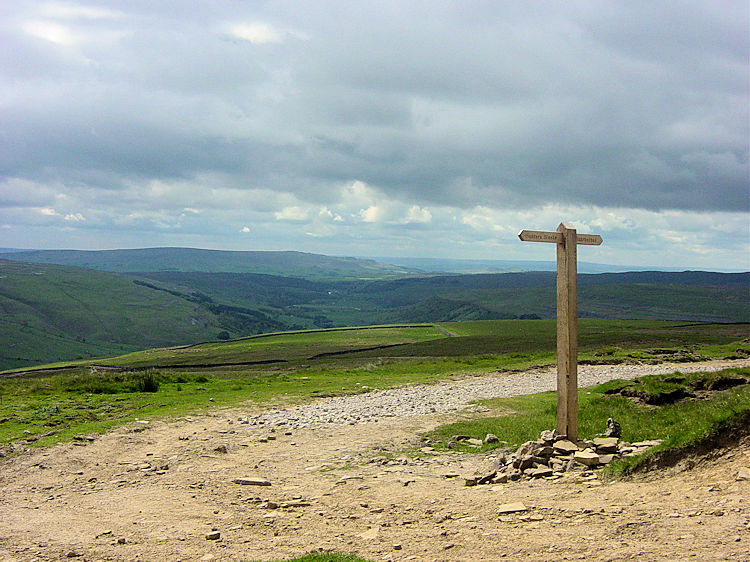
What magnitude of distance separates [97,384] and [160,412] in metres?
9.23

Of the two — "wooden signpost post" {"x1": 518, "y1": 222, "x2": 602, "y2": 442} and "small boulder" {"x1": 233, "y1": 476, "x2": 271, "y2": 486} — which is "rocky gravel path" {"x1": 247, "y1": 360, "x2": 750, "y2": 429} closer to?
"small boulder" {"x1": 233, "y1": 476, "x2": 271, "y2": 486}

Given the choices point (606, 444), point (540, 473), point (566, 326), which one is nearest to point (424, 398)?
point (566, 326)

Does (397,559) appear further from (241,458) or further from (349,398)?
(349,398)

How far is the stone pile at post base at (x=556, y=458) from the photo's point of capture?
10750 millimetres

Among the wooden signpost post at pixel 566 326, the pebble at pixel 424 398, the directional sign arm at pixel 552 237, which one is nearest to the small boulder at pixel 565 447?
the wooden signpost post at pixel 566 326

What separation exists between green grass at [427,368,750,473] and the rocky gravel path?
107 inches

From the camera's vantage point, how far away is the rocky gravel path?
64.5 ft

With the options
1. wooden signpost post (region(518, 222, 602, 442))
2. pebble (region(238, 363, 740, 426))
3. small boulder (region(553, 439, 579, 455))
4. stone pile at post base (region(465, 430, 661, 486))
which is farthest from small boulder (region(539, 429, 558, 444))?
pebble (region(238, 363, 740, 426))

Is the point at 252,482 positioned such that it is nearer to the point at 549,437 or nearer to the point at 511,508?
the point at 511,508

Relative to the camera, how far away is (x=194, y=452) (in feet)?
50.1

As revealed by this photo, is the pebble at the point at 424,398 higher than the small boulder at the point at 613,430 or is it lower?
lower

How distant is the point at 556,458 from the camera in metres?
11.3

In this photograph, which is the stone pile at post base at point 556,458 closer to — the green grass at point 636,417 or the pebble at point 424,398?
the green grass at point 636,417

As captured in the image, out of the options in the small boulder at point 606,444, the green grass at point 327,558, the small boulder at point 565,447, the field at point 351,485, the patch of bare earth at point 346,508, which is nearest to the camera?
the patch of bare earth at point 346,508
